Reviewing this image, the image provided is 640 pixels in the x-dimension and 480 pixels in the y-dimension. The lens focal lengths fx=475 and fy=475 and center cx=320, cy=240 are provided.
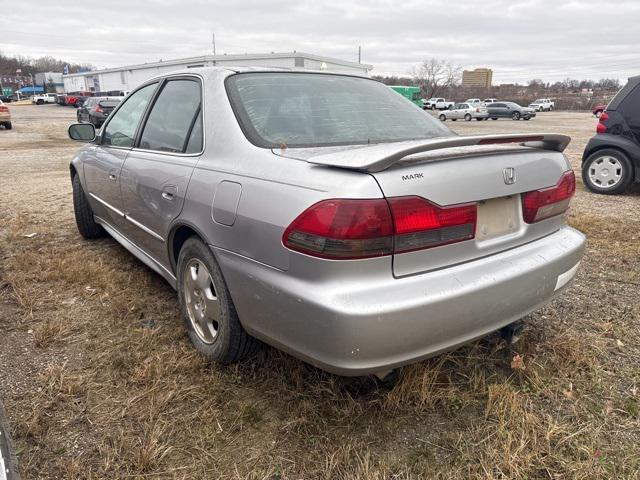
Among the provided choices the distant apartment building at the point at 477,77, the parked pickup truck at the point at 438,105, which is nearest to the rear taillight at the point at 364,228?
the parked pickup truck at the point at 438,105

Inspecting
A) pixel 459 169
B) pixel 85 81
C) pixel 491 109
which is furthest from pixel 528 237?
pixel 85 81

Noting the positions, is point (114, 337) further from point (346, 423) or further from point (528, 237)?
point (528, 237)

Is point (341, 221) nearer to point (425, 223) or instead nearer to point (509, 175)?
point (425, 223)

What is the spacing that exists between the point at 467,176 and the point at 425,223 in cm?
29

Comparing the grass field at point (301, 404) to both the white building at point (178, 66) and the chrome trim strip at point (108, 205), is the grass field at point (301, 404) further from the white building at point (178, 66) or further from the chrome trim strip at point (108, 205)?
the white building at point (178, 66)

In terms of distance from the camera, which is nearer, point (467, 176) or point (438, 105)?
point (467, 176)

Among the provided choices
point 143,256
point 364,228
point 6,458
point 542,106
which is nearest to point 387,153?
point 364,228

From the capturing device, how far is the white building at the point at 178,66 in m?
33.6

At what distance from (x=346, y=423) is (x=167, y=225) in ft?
4.66

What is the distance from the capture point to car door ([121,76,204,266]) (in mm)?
2549

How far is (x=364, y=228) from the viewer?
168 centimetres

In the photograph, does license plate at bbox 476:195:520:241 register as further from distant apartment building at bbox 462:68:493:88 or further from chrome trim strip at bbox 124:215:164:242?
distant apartment building at bbox 462:68:493:88

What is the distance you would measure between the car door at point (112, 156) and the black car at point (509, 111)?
128ft

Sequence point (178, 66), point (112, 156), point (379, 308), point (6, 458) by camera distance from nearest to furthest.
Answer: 1. point (6, 458)
2. point (379, 308)
3. point (112, 156)
4. point (178, 66)
